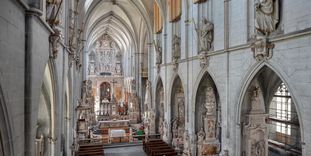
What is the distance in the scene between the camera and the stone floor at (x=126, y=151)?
1973 centimetres

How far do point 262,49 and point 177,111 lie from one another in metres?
12.1

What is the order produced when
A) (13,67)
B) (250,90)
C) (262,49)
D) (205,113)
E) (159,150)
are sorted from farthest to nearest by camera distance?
(159,150)
(205,113)
(250,90)
(262,49)
(13,67)

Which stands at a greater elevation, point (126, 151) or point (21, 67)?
point (21, 67)

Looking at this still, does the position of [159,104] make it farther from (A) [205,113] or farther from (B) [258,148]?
(B) [258,148]

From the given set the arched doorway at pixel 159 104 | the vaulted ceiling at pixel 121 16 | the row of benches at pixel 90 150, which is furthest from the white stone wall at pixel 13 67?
the vaulted ceiling at pixel 121 16

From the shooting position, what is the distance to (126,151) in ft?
67.1

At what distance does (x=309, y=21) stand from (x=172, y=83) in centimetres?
1329

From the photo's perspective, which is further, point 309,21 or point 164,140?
point 164,140

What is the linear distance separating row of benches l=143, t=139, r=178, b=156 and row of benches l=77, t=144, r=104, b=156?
338 centimetres

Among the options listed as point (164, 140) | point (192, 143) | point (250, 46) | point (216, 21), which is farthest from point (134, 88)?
point (250, 46)

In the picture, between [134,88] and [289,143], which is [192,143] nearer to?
[289,143]

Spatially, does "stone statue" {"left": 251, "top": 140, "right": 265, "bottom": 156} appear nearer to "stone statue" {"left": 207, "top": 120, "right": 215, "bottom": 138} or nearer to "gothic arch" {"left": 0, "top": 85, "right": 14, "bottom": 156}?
"stone statue" {"left": 207, "top": 120, "right": 215, "bottom": 138}

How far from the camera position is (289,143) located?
667 inches

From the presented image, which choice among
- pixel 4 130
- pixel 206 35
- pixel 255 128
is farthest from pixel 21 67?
pixel 206 35
